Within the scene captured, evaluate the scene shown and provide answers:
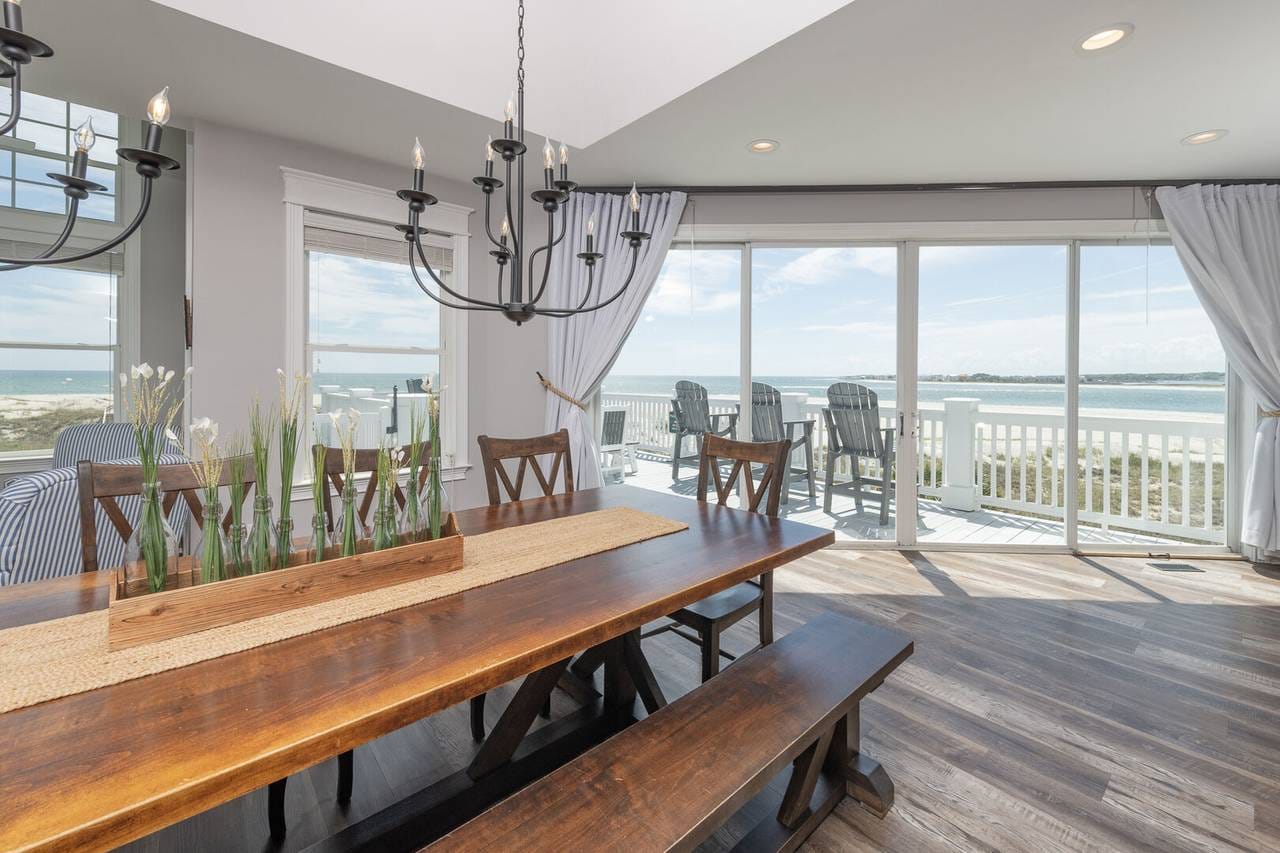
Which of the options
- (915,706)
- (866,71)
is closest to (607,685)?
(915,706)

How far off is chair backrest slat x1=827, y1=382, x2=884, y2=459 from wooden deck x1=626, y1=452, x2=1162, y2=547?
12.8 inches

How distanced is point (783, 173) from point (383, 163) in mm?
2504

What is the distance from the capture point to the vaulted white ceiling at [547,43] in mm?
2258

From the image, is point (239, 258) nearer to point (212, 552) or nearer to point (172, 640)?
point (212, 552)

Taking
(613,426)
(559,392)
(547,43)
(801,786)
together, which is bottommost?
(801,786)

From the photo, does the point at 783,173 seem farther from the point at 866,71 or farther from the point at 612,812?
the point at 612,812

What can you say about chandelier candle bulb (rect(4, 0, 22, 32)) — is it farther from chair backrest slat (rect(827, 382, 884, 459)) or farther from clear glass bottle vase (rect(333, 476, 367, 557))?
chair backrest slat (rect(827, 382, 884, 459))

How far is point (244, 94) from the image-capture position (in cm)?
264

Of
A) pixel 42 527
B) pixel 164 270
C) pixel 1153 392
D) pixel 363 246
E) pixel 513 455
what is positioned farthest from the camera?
pixel 164 270

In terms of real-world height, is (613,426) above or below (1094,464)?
above

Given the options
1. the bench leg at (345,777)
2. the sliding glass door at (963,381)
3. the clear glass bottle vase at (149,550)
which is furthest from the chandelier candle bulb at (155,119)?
the sliding glass door at (963,381)

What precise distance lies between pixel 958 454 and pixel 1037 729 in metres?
2.50

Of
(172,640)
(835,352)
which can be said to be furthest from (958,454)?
(172,640)

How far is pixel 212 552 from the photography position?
1187 millimetres
